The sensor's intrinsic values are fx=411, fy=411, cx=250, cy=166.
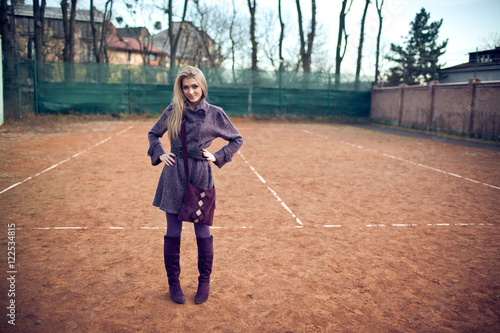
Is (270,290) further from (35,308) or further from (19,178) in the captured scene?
(19,178)

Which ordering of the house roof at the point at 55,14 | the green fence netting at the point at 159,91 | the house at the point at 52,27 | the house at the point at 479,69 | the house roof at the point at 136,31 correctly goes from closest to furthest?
the green fence netting at the point at 159,91 → the house at the point at 479,69 → the house roof at the point at 136,31 → the house at the point at 52,27 → the house roof at the point at 55,14

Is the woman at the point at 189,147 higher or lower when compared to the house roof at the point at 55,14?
lower

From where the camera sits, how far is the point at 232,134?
3.16 meters

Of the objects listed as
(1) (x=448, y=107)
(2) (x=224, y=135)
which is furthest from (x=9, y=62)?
(1) (x=448, y=107)

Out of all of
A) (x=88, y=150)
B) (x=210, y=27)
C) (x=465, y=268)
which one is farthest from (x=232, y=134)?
(x=210, y=27)

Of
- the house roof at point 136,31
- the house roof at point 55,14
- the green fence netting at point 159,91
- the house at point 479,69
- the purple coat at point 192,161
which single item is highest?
the house roof at point 55,14

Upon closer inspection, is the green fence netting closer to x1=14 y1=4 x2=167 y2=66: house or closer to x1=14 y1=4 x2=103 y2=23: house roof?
x1=14 y1=4 x2=167 y2=66: house

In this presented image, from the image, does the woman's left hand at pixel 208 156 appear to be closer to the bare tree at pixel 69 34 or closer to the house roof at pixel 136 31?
the bare tree at pixel 69 34

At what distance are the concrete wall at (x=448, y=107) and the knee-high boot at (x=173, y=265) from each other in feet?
52.7

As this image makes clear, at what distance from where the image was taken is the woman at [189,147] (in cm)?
297

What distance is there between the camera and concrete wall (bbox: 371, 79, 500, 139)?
52.7 ft

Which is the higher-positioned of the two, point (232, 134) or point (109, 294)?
point (232, 134)

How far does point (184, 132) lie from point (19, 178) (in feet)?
18.6

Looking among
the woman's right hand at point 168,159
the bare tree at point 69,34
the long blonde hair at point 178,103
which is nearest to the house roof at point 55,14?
the bare tree at point 69,34
